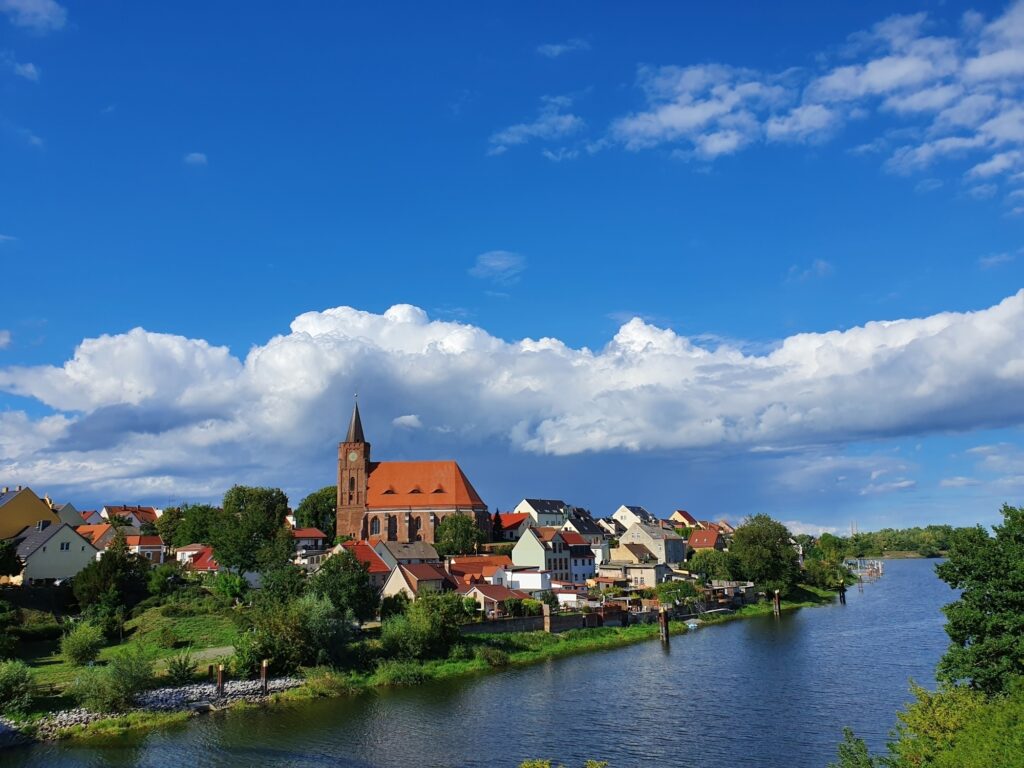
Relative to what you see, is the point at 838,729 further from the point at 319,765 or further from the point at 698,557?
the point at 698,557

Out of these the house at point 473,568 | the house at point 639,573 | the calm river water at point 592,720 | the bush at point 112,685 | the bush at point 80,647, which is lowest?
the calm river water at point 592,720

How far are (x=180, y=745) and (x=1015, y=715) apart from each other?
30.8m

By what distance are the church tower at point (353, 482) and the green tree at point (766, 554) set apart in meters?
49.9

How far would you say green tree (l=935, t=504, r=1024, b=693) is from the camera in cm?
2589

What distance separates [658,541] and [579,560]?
1666 cm

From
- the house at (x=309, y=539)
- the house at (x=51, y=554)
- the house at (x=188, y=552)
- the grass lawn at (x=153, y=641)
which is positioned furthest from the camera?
the house at (x=309, y=539)

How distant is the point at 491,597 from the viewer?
6175cm

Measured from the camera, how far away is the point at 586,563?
95.0 metres

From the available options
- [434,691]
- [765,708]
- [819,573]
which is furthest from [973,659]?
[819,573]

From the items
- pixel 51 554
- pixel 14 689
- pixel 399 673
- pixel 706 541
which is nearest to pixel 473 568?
pixel 399 673

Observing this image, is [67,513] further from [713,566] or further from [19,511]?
[713,566]

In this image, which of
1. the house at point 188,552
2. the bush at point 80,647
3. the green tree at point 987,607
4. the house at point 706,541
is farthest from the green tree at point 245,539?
the house at point 706,541

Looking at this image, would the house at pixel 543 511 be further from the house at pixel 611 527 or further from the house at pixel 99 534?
the house at pixel 99 534

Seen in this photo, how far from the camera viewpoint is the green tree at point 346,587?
51000mm
